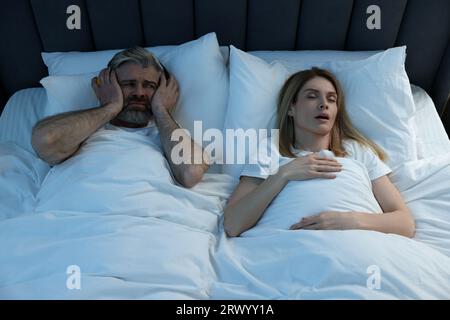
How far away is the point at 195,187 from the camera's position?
1225mm

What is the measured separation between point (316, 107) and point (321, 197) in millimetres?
327

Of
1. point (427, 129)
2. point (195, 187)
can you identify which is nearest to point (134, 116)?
point (195, 187)

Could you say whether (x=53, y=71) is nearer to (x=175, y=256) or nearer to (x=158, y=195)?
(x=158, y=195)

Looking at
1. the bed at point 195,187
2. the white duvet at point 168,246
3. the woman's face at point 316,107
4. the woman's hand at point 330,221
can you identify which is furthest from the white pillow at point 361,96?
the woman's hand at point 330,221

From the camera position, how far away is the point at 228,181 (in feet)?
4.22

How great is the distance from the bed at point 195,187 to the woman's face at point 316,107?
7.7 inches

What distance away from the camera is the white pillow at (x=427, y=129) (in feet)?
4.60

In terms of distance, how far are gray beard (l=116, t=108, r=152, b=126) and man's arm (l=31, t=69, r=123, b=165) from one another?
0.05 metres

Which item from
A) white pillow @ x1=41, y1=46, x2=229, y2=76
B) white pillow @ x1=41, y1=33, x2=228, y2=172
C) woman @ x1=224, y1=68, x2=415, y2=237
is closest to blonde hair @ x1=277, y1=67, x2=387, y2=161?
woman @ x1=224, y1=68, x2=415, y2=237

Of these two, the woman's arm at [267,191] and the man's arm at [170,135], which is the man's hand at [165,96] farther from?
the woman's arm at [267,191]

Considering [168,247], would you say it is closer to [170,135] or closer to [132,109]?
[170,135]
